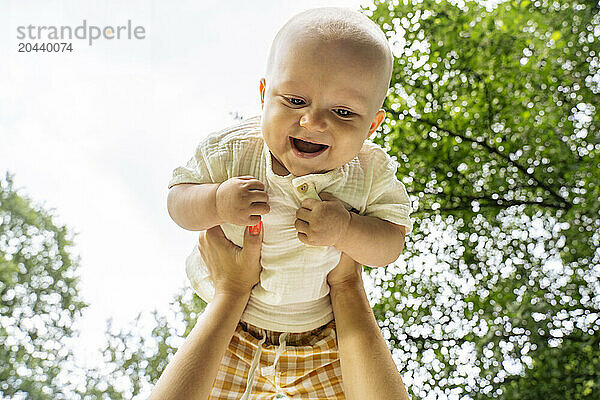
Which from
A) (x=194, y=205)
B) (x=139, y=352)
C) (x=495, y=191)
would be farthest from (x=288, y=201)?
(x=139, y=352)

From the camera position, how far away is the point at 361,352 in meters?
0.97

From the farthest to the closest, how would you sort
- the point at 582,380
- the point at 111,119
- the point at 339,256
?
the point at 111,119 < the point at 582,380 < the point at 339,256

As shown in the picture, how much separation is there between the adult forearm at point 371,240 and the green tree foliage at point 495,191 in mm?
1143

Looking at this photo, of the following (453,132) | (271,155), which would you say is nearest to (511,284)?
(453,132)

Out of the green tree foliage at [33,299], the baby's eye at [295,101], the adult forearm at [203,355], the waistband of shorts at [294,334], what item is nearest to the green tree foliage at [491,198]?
the green tree foliage at [33,299]

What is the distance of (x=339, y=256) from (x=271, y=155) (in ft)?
0.64

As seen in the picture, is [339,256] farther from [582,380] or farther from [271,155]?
[582,380]

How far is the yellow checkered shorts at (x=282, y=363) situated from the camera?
1035mm

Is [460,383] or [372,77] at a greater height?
[372,77]

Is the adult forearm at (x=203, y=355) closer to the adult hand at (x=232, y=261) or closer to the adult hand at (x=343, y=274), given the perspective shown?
the adult hand at (x=232, y=261)

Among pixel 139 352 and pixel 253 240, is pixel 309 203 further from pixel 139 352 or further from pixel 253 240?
pixel 139 352

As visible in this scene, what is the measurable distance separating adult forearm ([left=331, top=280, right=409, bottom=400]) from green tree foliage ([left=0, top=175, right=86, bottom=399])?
1.46m

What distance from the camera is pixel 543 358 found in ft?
6.49

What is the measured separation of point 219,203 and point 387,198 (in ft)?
0.87
